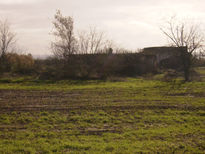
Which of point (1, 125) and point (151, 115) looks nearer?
point (1, 125)

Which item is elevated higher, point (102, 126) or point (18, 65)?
point (18, 65)

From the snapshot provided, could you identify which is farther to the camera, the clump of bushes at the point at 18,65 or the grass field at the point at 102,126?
the clump of bushes at the point at 18,65

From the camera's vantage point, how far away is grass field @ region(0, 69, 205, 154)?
471cm

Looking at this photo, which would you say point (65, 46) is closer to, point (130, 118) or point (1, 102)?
point (1, 102)

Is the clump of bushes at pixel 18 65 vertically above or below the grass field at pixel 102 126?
above

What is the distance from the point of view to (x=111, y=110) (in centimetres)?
798

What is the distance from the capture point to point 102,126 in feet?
20.4

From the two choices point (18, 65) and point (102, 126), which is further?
point (18, 65)

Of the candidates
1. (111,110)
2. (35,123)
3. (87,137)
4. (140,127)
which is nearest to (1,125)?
(35,123)

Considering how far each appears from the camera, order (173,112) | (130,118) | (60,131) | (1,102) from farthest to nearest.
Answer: (1,102) → (173,112) → (130,118) → (60,131)

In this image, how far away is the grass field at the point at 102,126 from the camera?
4715mm

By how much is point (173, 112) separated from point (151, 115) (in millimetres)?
1156

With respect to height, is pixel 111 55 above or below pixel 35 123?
above

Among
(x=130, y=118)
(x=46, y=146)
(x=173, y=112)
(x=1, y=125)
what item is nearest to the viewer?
(x=46, y=146)
